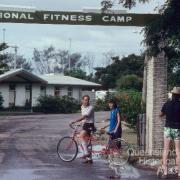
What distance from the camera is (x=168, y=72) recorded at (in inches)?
711

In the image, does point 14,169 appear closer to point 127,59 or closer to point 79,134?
point 79,134

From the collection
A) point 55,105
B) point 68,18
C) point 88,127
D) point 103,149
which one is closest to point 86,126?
point 88,127

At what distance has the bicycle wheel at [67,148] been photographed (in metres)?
16.5

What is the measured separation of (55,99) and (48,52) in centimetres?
6438

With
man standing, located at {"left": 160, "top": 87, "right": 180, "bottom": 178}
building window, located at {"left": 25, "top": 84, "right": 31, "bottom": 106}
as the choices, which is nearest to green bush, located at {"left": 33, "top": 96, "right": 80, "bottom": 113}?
building window, located at {"left": 25, "top": 84, "right": 31, "bottom": 106}

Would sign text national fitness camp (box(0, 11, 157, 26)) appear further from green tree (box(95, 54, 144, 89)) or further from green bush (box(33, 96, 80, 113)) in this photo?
green tree (box(95, 54, 144, 89))

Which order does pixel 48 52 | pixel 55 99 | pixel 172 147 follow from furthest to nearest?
pixel 48 52
pixel 55 99
pixel 172 147

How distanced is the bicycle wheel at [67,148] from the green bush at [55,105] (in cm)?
3995

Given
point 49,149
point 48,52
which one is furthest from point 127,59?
point 49,149

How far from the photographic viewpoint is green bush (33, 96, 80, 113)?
188 ft

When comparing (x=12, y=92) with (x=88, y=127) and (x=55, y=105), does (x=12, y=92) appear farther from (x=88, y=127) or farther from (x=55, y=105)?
(x=88, y=127)

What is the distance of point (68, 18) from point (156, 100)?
4.08m

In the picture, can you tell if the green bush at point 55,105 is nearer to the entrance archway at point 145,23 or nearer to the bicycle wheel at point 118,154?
the entrance archway at point 145,23

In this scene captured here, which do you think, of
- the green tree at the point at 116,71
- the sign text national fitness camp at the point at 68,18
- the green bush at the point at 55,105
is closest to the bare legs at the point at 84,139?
the sign text national fitness camp at the point at 68,18
